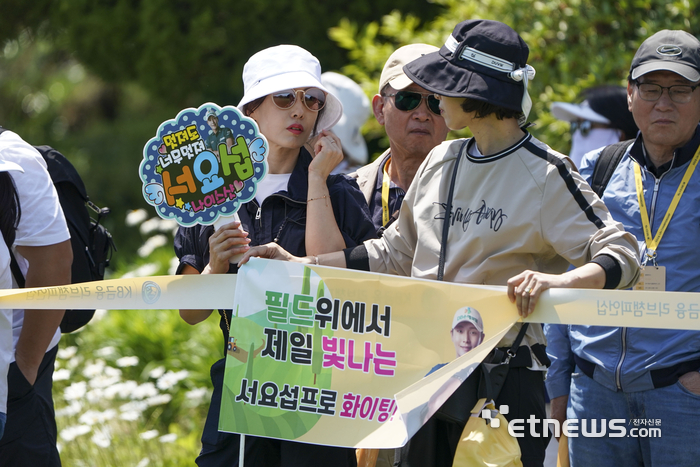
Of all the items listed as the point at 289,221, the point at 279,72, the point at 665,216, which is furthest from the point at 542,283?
the point at 279,72

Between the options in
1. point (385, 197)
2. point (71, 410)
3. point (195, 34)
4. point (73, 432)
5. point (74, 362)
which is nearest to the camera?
point (385, 197)

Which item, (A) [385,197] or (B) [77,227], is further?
(A) [385,197]

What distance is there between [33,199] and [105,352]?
3600mm

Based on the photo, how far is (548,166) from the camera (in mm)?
2684

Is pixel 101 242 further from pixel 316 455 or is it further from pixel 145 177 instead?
pixel 316 455

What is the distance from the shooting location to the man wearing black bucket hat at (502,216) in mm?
2625

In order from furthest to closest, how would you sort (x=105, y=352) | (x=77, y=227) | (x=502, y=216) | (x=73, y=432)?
(x=105, y=352), (x=73, y=432), (x=77, y=227), (x=502, y=216)

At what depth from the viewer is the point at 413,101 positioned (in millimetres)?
3729

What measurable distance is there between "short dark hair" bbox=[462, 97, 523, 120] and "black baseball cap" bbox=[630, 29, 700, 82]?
78 cm

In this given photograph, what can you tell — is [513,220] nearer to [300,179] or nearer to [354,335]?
[354,335]

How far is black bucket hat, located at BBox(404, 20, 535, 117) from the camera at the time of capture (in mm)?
2723

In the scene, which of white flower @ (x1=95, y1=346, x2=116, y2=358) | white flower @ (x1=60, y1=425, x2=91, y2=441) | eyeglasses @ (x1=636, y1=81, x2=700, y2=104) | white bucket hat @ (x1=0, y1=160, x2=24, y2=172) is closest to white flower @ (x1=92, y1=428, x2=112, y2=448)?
white flower @ (x1=60, y1=425, x2=91, y2=441)

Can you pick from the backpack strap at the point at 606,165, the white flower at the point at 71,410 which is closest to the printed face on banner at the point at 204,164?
the backpack strap at the point at 606,165

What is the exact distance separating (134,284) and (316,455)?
0.99 meters
